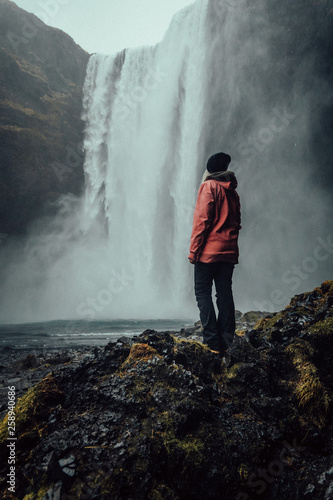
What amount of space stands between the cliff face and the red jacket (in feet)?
92.7

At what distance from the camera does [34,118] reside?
25.9 m

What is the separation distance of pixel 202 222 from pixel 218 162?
0.83 metres

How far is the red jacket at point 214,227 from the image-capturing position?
2.67 meters

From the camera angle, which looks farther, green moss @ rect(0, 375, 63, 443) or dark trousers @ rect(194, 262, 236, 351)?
dark trousers @ rect(194, 262, 236, 351)

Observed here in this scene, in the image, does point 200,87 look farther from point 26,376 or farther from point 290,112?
point 26,376

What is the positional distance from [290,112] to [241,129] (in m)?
4.36

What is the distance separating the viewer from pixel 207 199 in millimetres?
2734

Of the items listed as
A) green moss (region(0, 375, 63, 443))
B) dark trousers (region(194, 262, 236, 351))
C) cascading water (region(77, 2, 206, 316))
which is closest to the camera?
green moss (region(0, 375, 63, 443))

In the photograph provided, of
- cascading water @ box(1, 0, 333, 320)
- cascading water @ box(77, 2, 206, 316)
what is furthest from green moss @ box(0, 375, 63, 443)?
cascading water @ box(77, 2, 206, 316)

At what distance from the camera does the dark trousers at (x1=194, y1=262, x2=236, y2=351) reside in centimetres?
263

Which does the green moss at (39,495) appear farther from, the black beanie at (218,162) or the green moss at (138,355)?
the black beanie at (218,162)

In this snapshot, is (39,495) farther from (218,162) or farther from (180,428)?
(218,162)

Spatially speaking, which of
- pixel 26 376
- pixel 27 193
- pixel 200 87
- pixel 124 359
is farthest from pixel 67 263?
pixel 124 359

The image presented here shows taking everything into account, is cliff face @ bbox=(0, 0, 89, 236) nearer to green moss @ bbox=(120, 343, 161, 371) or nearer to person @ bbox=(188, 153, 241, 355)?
person @ bbox=(188, 153, 241, 355)
